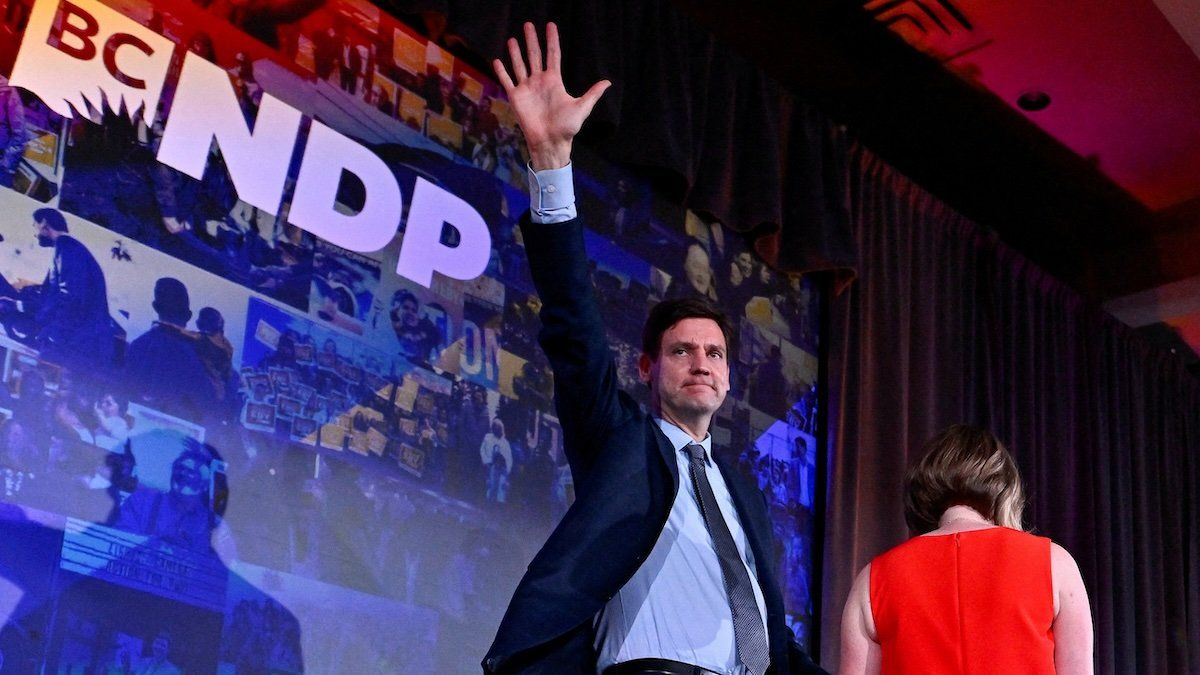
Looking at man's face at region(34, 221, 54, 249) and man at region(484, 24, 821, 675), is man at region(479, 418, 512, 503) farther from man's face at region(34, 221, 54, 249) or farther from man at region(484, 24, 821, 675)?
man at region(484, 24, 821, 675)

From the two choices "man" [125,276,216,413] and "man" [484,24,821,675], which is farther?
"man" [125,276,216,413]

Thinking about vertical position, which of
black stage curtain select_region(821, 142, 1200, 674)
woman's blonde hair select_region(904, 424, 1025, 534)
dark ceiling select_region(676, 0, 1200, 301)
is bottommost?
woman's blonde hair select_region(904, 424, 1025, 534)

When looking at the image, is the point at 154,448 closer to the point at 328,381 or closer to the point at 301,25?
the point at 328,381

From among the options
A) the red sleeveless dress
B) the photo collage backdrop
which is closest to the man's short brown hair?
the red sleeveless dress

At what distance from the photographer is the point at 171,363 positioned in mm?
3105

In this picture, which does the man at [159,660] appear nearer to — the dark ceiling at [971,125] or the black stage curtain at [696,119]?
the black stage curtain at [696,119]

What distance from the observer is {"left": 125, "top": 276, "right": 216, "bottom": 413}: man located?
3051 millimetres

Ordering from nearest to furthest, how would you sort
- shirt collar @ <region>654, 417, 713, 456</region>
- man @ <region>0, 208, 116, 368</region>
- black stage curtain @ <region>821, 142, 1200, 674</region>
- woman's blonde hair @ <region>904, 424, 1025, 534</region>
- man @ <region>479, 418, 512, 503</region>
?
woman's blonde hair @ <region>904, 424, 1025, 534</region>, shirt collar @ <region>654, 417, 713, 456</region>, man @ <region>0, 208, 116, 368</region>, man @ <region>479, 418, 512, 503</region>, black stage curtain @ <region>821, 142, 1200, 674</region>

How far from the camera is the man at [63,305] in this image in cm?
289

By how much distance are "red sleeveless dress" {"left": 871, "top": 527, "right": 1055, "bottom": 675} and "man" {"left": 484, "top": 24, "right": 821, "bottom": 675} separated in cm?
22

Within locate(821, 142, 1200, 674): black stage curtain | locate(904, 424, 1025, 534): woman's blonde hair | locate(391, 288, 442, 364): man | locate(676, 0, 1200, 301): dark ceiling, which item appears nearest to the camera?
locate(904, 424, 1025, 534): woman's blonde hair

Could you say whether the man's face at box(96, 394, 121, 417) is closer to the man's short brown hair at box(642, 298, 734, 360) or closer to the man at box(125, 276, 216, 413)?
the man at box(125, 276, 216, 413)

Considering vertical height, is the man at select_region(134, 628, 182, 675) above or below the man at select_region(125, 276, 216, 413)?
below

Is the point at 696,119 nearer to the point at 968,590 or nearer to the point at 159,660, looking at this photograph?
the point at 159,660
